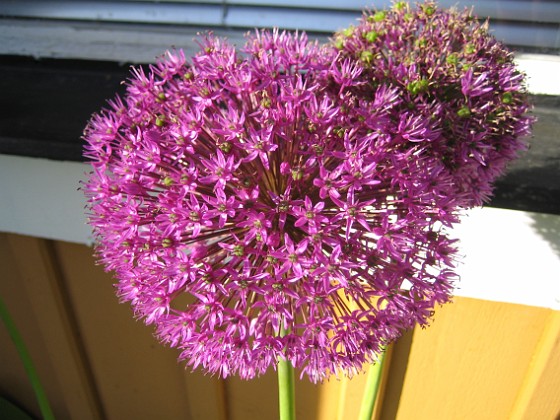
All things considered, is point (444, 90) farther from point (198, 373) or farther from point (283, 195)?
point (198, 373)

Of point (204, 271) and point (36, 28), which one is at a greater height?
point (36, 28)

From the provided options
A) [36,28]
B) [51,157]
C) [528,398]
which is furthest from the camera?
[36,28]

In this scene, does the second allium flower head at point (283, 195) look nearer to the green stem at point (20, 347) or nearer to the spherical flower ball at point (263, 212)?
the spherical flower ball at point (263, 212)

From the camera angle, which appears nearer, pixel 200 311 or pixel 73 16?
pixel 200 311

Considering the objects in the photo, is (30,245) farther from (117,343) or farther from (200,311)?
(200,311)

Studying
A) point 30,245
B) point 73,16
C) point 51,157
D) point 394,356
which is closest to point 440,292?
point 394,356

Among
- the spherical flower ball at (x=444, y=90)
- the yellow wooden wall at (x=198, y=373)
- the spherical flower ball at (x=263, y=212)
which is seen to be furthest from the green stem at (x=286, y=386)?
the yellow wooden wall at (x=198, y=373)
